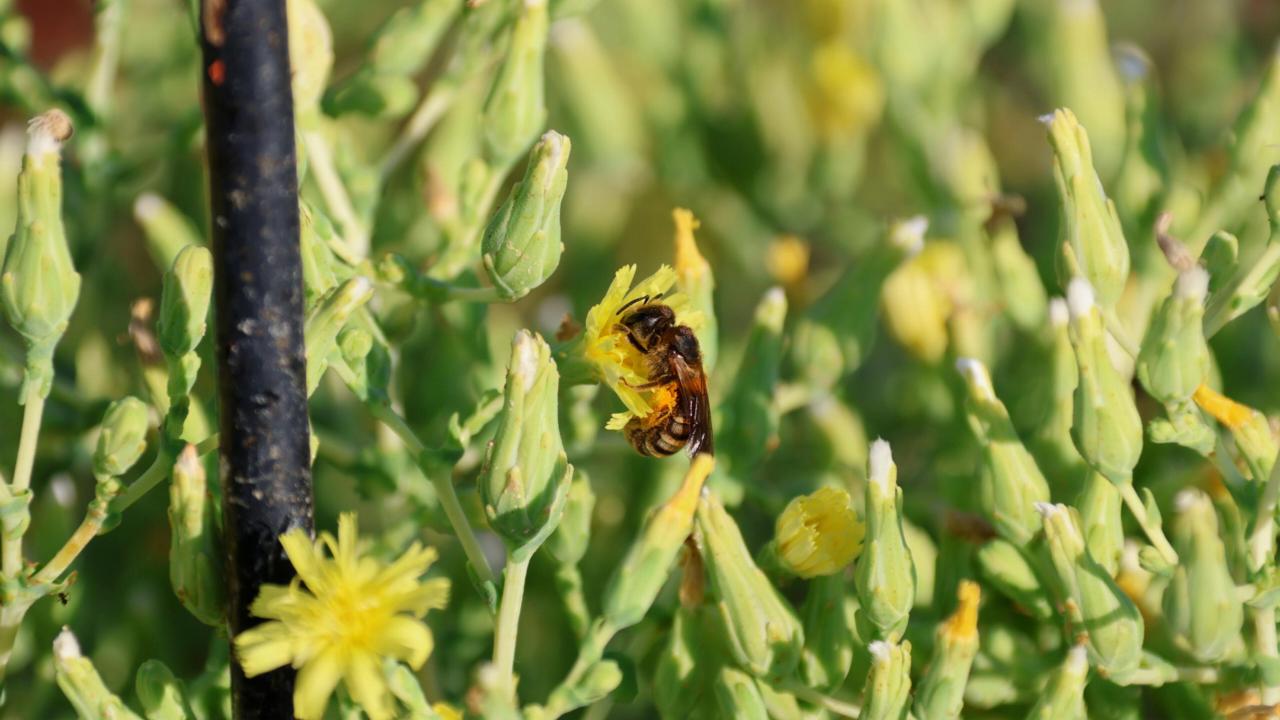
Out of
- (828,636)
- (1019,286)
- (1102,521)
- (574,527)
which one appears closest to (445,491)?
(574,527)

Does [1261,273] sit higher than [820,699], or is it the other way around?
[1261,273]

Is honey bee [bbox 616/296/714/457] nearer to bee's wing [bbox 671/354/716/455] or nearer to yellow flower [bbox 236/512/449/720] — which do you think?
bee's wing [bbox 671/354/716/455]

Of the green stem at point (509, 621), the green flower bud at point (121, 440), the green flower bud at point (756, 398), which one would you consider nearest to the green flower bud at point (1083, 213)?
the green flower bud at point (756, 398)

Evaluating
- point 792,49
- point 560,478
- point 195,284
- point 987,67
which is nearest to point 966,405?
point 560,478

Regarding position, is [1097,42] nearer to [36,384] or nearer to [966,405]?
[966,405]

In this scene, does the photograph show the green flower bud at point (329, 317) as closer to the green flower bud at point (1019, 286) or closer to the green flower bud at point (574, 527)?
the green flower bud at point (574, 527)

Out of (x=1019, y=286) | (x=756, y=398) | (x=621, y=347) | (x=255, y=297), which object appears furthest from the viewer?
(x=1019, y=286)

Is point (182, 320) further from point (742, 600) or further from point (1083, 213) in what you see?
point (1083, 213)

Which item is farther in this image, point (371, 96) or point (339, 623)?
point (371, 96)
